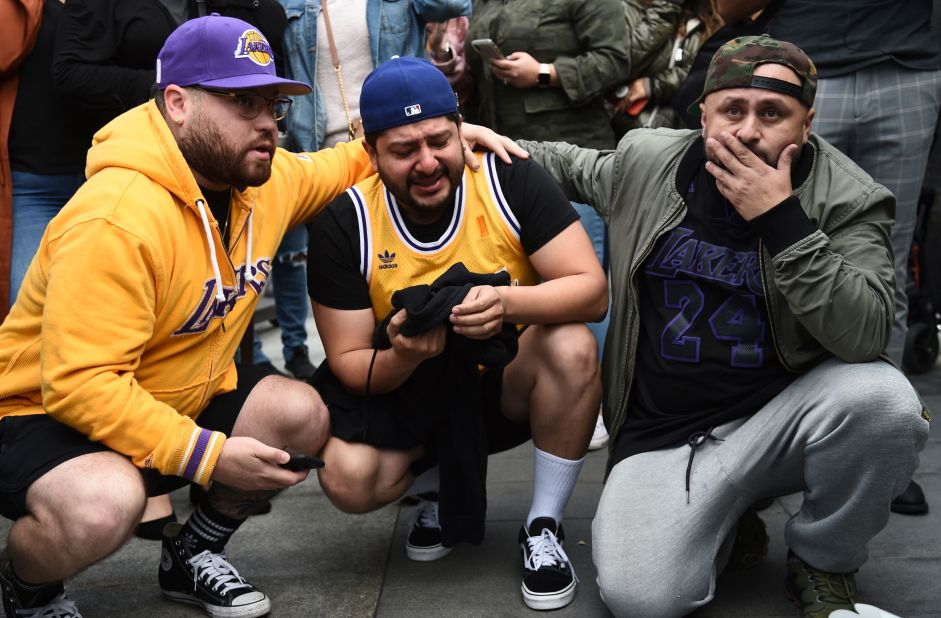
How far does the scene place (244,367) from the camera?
3.36m

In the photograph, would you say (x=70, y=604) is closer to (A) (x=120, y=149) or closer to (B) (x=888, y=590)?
(A) (x=120, y=149)

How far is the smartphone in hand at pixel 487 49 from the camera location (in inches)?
170

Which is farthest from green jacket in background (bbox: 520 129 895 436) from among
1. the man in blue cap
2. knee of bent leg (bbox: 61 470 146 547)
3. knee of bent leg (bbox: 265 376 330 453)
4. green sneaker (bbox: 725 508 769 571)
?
knee of bent leg (bbox: 61 470 146 547)

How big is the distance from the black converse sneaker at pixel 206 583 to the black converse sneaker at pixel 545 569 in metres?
0.75

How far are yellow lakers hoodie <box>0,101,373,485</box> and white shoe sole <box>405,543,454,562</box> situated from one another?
77cm

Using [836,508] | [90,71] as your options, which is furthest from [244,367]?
[836,508]

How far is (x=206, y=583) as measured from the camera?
307 cm

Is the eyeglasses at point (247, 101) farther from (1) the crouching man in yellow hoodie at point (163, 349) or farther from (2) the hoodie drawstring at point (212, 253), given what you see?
(2) the hoodie drawstring at point (212, 253)

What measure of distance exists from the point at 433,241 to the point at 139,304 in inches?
34.9

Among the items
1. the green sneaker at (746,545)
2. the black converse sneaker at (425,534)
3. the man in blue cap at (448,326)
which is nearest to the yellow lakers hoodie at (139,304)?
the man in blue cap at (448,326)

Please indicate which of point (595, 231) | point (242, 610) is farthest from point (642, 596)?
point (595, 231)

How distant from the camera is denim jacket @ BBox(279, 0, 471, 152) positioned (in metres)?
4.36

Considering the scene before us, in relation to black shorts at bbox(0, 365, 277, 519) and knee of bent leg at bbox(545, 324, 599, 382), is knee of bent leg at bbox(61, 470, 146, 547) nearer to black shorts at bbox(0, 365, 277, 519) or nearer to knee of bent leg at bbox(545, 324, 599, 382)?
black shorts at bbox(0, 365, 277, 519)

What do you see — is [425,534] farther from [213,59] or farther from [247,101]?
[213,59]
